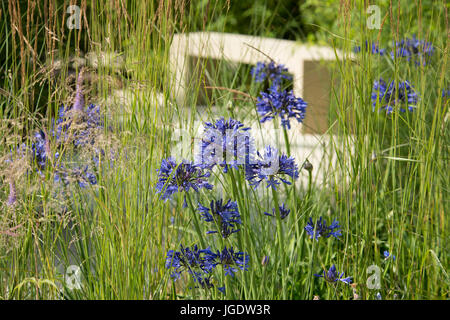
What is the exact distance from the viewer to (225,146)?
123 cm

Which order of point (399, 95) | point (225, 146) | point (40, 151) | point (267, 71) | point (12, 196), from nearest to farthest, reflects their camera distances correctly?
point (225, 146) → point (12, 196) → point (40, 151) → point (399, 95) → point (267, 71)

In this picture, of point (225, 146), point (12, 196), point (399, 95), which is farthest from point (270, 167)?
point (399, 95)

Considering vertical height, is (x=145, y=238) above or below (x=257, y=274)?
above

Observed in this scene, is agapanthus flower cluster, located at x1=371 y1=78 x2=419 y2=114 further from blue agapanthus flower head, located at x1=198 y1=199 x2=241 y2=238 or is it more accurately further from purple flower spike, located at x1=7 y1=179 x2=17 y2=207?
purple flower spike, located at x1=7 y1=179 x2=17 y2=207

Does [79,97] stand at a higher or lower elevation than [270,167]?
higher

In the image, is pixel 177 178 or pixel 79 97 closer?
pixel 177 178

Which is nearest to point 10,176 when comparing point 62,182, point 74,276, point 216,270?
point 62,182

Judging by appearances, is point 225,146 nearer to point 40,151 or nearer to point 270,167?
point 270,167

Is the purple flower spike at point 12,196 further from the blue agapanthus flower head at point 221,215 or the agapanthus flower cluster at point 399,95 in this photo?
the agapanthus flower cluster at point 399,95

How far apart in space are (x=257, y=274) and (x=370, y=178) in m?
0.48

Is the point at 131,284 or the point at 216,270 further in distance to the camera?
the point at 216,270

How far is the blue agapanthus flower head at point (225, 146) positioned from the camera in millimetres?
1236
